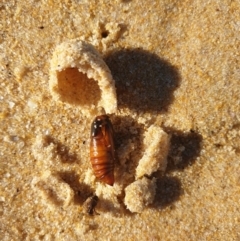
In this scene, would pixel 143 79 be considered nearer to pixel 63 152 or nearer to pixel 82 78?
pixel 82 78

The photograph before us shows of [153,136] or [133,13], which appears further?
[133,13]

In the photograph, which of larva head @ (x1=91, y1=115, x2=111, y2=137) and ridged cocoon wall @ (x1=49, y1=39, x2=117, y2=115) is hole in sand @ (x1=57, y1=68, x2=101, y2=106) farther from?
larva head @ (x1=91, y1=115, x2=111, y2=137)

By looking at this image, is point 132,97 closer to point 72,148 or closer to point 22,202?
point 72,148

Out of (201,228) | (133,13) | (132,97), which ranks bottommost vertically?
(201,228)

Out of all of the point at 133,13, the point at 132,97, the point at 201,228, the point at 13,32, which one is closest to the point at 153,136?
the point at 132,97

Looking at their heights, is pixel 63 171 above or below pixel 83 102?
below

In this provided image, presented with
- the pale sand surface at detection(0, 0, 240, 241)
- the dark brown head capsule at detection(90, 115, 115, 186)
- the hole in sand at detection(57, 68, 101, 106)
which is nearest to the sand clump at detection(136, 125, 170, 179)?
the pale sand surface at detection(0, 0, 240, 241)

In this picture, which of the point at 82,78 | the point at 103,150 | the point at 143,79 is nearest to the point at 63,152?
the point at 103,150
